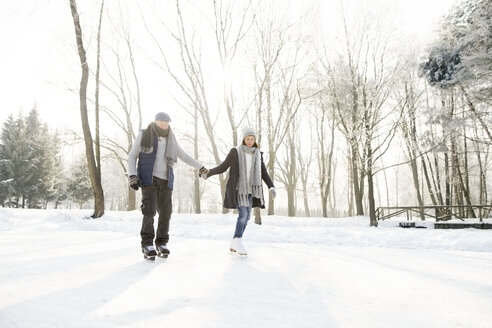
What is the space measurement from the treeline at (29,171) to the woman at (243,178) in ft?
108

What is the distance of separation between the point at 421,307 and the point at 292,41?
13960 mm

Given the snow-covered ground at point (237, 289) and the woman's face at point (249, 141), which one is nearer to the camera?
the snow-covered ground at point (237, 289)

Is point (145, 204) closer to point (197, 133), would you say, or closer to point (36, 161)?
point (197, 133)

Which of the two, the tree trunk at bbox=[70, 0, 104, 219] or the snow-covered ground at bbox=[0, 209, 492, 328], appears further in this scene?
the tree trunk at bbox=[70, 0, 104, 219]

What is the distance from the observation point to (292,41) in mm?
14453

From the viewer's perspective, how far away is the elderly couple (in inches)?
167

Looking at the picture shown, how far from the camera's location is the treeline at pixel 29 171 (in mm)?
33281

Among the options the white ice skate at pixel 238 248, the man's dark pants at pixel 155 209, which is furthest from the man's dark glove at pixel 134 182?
the white ice skate at pixel 238 248

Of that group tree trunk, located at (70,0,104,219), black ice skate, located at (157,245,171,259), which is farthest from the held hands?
tree trunk, located at (70,0,104,219)

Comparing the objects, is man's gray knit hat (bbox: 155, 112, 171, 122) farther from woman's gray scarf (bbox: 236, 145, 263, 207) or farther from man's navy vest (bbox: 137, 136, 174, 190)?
woman's gray scarf (bbox: 236, 145, 263, 207)

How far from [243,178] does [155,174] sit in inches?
51.7

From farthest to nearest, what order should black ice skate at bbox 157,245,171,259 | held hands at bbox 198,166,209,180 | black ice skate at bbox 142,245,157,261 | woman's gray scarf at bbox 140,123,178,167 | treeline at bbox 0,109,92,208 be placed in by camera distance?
treeline at bbox 0,109,92,208
held hands at bbox 198,166,209,180
woman's gray scarf at bbox 140,123,178,167
black ice skate at bbox 157,245,171,259
black ice skate at bbox 142,245,157,261

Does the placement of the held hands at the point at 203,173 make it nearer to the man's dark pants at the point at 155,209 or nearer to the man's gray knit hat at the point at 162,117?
the man's dark pants at the point at 155,209

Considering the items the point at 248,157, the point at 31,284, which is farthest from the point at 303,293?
the point at 248,157
